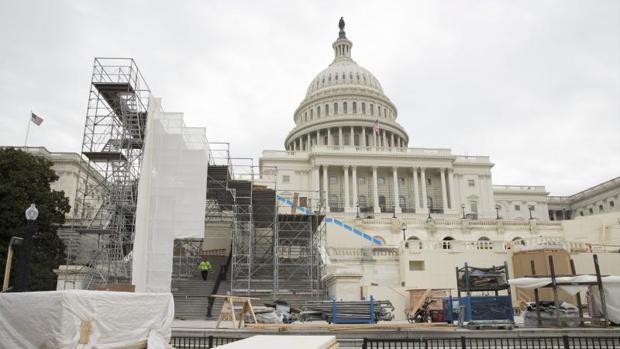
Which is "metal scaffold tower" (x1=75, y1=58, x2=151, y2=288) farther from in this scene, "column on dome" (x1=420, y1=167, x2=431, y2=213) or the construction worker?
"column on dome" (x1=420, y1=167, x2=431, y2=213)

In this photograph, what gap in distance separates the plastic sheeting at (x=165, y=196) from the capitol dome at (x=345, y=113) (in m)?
58.3

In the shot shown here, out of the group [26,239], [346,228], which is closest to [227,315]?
[26,239]

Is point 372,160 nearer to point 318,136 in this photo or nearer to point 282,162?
point 282,162

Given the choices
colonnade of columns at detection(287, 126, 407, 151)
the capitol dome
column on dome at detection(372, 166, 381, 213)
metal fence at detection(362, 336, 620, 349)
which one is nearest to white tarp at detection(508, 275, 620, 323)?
metal fence at detection(362, 336, 620, 349)

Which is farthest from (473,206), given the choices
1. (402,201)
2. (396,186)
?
(396,186)

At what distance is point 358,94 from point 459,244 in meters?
67.0

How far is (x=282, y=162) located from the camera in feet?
251

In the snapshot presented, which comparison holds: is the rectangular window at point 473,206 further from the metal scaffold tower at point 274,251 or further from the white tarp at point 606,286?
the white tarp at point 606,286

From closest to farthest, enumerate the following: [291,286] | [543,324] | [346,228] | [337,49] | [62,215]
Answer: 1. [543,324]
2. [291,286]
3. [62,215]
4. [346,228]
5. [337,49]

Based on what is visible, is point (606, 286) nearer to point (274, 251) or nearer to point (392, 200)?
point (274, 251)

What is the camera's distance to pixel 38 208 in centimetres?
3133

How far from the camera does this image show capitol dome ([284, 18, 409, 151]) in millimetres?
91750

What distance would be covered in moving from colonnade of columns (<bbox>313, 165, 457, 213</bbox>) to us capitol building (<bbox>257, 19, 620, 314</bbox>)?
0.52 feet

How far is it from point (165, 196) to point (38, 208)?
940cm
